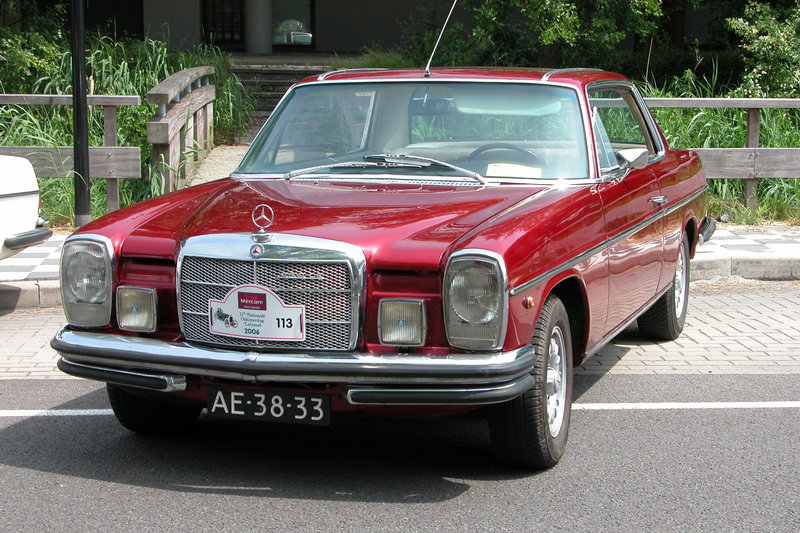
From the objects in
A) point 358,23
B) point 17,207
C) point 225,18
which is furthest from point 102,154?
point 225,18

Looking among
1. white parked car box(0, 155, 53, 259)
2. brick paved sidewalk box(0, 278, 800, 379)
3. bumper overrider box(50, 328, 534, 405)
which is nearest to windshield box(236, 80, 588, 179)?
bumper overrider box(50, 328, 534, 405)

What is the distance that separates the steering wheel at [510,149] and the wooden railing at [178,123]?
19.4 feet

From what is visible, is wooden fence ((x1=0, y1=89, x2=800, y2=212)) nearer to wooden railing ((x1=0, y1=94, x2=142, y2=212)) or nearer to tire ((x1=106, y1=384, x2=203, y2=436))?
wooden railing ((x1=0, y1=94, x2=142, y2=212))

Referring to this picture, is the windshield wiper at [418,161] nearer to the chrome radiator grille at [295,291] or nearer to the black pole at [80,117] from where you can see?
the chrome radiator grille at [295,291]

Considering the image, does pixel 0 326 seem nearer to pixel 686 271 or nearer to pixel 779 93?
pixel 686 271

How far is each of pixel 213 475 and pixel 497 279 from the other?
1498 mm

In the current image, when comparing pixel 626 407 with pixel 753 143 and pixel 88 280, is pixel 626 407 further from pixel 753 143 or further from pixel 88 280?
pixel 753 143

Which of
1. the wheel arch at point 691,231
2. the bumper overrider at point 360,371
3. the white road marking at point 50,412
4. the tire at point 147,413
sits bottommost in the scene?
the white road marking at point 50,412

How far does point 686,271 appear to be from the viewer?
23.6ft

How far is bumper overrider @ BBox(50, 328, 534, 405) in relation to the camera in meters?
4.02

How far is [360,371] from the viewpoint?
4.04 m

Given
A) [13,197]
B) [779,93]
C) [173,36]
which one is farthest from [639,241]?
[173,36]

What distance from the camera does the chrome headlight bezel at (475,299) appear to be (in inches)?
159

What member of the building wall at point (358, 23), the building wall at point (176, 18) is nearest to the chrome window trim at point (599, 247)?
the building wall at point (358, 23)
